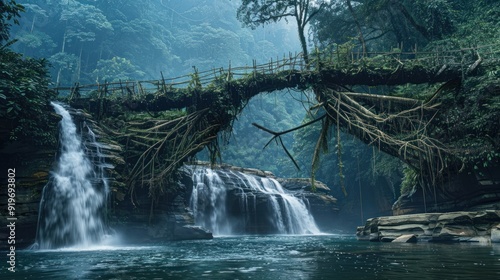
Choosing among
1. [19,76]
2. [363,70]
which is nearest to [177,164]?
[19,76]

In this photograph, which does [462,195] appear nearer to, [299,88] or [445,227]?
[445,227]

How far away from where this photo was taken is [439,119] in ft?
44.8

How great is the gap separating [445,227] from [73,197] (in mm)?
12446

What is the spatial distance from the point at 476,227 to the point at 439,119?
423 centimetres

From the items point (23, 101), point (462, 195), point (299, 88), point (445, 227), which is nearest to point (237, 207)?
point (299, 88)

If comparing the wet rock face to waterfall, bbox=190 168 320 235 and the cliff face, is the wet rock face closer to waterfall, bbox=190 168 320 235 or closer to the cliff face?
the cliff face

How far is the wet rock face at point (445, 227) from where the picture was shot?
10891 millimetres

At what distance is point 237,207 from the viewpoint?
82.5 ft

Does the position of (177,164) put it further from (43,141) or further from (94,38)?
(94,38)

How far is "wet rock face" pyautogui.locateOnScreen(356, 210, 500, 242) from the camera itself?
10.9 meters

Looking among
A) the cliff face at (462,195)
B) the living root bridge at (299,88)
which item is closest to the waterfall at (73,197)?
the living root bridge at (299,88)

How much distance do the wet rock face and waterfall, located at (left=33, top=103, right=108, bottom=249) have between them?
10114 mm

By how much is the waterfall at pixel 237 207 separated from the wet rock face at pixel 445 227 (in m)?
12.2

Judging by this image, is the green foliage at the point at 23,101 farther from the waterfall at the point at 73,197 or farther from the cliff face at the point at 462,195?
the cliff face at the point at 462,195
